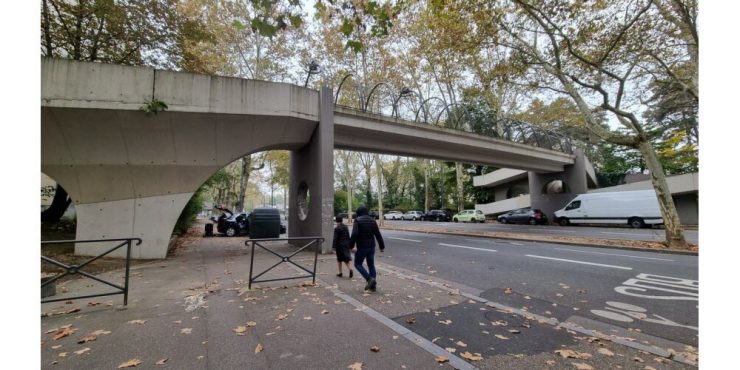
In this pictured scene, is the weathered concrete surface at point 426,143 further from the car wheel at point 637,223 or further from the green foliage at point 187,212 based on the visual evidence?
the green foliage at point 187,212

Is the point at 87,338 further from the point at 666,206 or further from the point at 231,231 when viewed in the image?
the point at 666,206

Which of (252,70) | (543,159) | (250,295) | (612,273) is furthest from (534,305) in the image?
(252,70)

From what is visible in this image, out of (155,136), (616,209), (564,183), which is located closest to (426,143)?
(155,136)

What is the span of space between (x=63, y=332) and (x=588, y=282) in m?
8.87

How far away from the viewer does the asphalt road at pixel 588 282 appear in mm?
4453

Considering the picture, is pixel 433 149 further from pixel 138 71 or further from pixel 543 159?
pixel 138 71

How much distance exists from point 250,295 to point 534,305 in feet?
16.1

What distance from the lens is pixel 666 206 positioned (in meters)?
11.7

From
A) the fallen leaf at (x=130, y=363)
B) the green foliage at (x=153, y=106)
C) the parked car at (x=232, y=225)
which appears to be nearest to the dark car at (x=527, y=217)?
the parked car at (x=232, y=225)

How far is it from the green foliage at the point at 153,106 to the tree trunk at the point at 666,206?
1677 cm

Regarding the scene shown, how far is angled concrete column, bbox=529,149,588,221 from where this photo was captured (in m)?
25.4

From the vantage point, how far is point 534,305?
5.07m

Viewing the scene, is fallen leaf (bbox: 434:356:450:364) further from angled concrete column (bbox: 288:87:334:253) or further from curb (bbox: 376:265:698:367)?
angled concrete column (bbox: 288:87:334:253)

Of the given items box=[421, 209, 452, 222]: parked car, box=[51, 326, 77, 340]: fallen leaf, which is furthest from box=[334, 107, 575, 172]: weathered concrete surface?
box=[421, 209, 452, 222]: parked car
